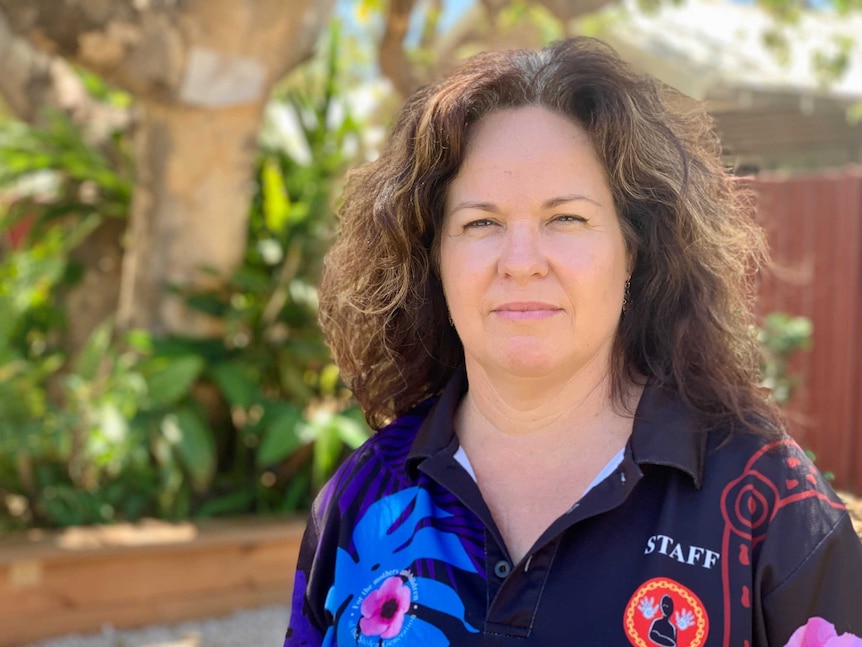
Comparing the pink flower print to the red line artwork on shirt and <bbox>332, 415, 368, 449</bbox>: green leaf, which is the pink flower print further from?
<bbox>332, 415, 368, 449</bbox>: green leaf

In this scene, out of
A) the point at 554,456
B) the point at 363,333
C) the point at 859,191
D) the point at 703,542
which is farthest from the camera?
the point at 859,191

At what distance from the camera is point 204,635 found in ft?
14.9

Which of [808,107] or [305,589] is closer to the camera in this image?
[305,589]

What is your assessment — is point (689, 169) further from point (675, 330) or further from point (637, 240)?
point (675, 330)

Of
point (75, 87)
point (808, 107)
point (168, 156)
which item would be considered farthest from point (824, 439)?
point (808, 107)

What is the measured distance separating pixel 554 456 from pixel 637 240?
17.0 inches

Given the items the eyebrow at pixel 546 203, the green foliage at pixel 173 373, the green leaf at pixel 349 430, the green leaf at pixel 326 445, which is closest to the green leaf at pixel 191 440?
the green foliage at pixel 173 373

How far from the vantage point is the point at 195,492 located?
5.26 metres

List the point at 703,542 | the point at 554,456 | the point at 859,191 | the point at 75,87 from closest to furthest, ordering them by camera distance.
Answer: the point at 703,542
the point at 554,456
the point at 75,87
the point at 859,191

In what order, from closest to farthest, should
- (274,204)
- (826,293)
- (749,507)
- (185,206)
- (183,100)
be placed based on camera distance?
(749,507), (183,100), (185,206), (274,204), (826,293)

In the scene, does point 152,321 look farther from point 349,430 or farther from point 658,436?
point 658,436

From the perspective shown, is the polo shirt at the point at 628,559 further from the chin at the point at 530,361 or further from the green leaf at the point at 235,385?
the green leaf at the point at 235,385

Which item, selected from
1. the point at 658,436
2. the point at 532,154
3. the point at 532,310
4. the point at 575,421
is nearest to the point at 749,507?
the point at 658,436

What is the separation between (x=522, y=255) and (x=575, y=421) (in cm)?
34
